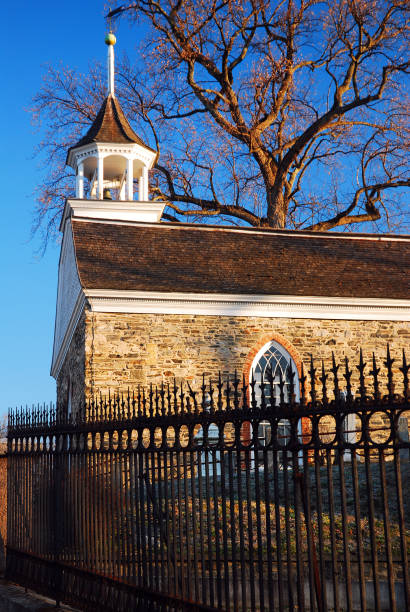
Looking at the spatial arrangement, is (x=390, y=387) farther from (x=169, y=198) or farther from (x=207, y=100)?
(x=169, y=198)

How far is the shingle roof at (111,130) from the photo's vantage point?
26.1 m

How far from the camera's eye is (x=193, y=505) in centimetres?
610

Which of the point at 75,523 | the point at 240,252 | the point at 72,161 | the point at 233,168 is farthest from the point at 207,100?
the point at 75,523

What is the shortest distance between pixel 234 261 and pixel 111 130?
26.6 ft

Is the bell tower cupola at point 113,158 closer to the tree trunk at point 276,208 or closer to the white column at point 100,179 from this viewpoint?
the white column at point 100,179

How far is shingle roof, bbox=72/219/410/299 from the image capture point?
19.8 m

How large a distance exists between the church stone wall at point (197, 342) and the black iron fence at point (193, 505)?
24.5 feet

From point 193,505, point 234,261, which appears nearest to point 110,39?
point 234,261

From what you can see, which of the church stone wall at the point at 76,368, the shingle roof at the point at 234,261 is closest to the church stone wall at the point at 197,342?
the church stone wall at the point at 76,368

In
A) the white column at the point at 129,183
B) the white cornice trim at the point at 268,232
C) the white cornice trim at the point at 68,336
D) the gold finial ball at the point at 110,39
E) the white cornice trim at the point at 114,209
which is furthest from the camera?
the gold finial ball at the point at 110,39

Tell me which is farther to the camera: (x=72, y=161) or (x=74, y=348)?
(x=72, y=161)

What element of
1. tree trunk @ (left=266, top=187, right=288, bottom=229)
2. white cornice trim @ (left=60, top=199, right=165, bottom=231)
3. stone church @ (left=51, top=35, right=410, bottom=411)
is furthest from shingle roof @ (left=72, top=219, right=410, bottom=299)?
tree trunk @ (left=266, top=187, right=288, bottom=229)

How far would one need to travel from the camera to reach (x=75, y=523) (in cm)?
854

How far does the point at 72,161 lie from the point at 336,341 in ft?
39.2
